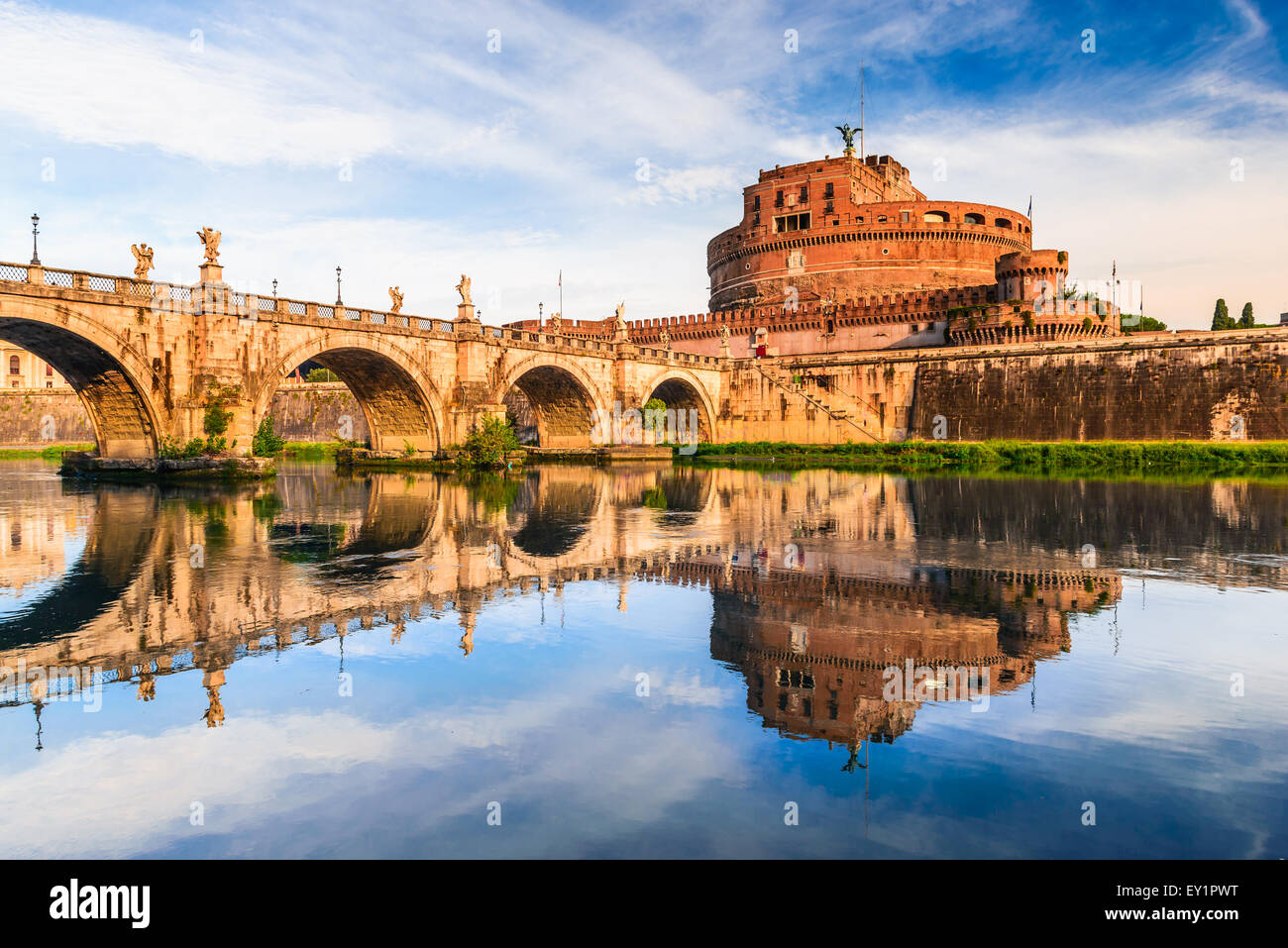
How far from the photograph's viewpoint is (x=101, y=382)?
1206 inches

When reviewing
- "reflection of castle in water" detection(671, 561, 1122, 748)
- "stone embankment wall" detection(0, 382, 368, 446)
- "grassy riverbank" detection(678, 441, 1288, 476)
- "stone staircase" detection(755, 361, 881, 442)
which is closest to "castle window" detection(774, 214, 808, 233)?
"stone staircase" detection(755, 361, 881, 442)

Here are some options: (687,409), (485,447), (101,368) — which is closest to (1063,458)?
(687,409)

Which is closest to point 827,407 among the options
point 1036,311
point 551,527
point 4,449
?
point 1036,311

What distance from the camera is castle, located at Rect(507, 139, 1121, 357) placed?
60.7 m

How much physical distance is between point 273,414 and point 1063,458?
58.4 m

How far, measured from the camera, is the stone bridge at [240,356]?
27781mm

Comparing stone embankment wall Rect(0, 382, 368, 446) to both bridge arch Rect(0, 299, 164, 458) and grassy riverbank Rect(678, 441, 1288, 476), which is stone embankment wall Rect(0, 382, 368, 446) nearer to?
grassy riverbank Rect(678, 441, 1288, 476)

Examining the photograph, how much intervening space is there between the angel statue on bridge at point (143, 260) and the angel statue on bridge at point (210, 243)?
6.13 feet

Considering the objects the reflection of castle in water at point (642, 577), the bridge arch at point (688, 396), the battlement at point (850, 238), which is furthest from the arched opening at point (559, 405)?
the battlement at point (850, 238)

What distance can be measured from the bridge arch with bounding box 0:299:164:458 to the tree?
80762 millimetres

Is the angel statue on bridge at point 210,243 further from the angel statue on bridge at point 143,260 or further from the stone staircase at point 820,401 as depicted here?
the stone staircase at point 820,401

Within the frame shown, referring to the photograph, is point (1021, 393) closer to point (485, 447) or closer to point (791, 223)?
point (791, 223)
